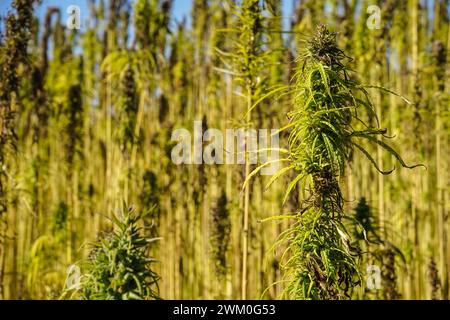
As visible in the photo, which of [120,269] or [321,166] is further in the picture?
[120,269]

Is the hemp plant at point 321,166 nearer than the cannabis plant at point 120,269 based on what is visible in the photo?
Yes

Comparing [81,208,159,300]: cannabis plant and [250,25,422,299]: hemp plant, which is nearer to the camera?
[250,25,422,299]: hemp plant

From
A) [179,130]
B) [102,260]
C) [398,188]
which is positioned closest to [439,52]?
[398,188]

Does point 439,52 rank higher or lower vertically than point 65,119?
higher

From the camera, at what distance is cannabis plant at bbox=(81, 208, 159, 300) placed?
320 cm

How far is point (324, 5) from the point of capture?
895 centimetres

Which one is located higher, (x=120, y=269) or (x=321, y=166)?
(x=321, y=166)

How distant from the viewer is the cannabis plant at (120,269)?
10.5 ft

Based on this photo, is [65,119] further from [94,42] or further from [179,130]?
[94,42]

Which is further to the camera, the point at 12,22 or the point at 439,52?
the point at 439,52

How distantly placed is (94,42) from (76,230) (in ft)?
13.9

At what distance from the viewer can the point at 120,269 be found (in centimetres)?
320

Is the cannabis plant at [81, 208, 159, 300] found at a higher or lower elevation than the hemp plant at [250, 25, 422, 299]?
lower

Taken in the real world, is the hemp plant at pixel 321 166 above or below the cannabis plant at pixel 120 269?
above
